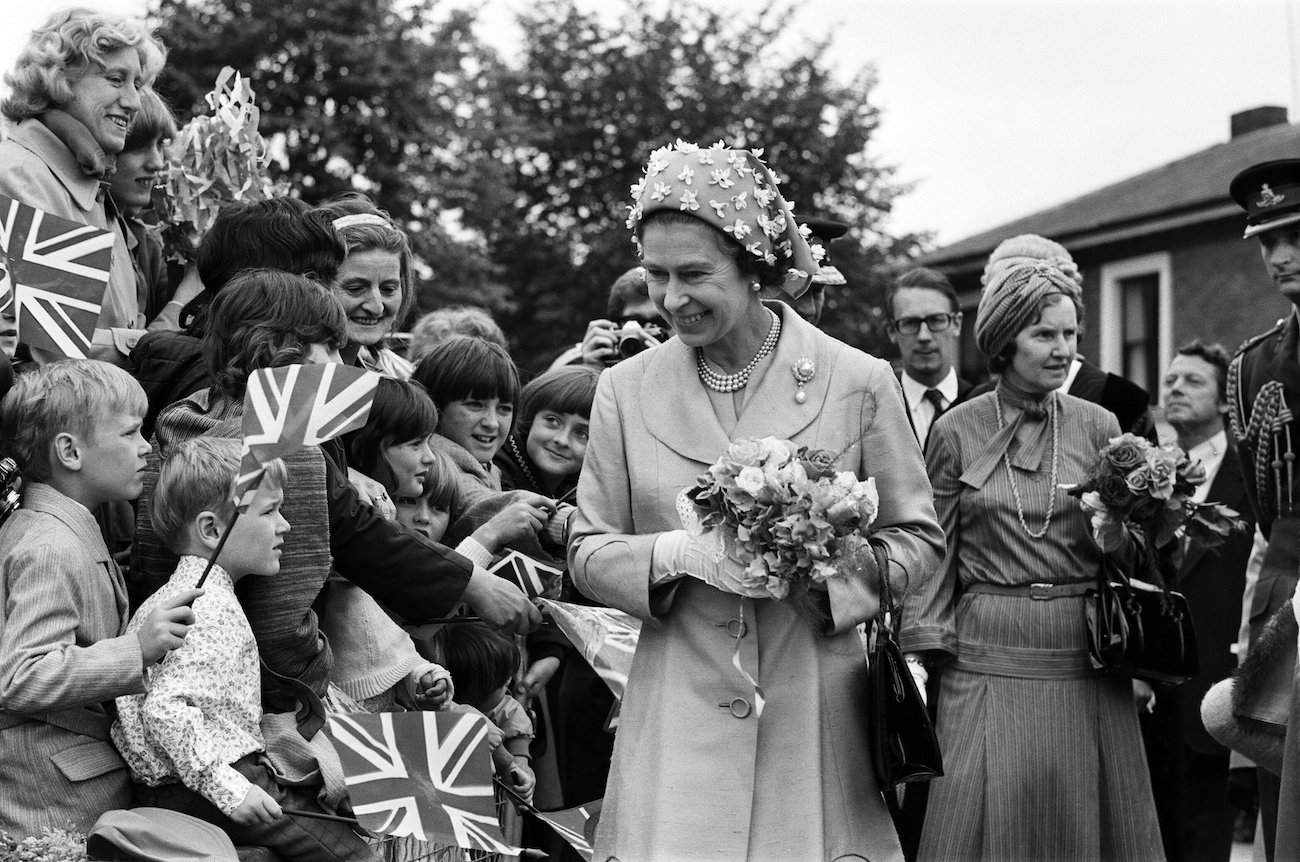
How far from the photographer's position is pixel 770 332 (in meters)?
4.36

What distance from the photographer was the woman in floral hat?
159 inches

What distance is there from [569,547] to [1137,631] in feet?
8.65

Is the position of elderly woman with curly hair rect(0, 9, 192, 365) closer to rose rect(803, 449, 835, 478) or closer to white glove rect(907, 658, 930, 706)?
rose rect(803, 449, 835, 478)

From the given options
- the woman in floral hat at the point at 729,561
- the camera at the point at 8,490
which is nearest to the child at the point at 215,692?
the camera at the point at 8,490

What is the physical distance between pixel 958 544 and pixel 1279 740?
1.62 meters

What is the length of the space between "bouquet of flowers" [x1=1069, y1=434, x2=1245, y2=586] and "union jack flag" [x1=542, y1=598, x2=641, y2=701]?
1.80 meters

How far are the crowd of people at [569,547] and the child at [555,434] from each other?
17 mm

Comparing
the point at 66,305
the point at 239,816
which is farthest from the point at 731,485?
the point at 66,305

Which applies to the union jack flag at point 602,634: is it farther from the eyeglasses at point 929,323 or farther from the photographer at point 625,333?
the eyeglasses at point 929,323

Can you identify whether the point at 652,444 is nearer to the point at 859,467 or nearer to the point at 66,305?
the point at 859,467

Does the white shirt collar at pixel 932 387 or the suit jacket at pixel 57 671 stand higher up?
the white shirt collar at pixel 932 387

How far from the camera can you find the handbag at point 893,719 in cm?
400

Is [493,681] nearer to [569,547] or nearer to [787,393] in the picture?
[569,547]

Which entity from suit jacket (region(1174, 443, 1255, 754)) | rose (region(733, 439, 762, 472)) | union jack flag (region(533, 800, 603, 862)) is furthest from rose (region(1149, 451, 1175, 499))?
suit jacket (region(1174, 443, 1255, 754))
